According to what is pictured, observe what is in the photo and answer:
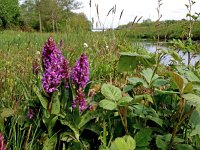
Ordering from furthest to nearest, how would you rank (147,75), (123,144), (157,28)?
1. (157,28)
2. (147,75)
3. (123,144)

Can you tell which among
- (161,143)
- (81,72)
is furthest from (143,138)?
(81,72)

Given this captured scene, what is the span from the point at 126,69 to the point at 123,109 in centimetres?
23

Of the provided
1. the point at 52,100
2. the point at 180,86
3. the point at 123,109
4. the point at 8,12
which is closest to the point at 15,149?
the point at 52,100

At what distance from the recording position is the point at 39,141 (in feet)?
5.73

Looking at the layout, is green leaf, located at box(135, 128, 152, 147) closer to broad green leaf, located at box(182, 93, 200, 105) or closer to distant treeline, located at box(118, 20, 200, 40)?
broad green leaf, located at box(182, 93, 200, 105)

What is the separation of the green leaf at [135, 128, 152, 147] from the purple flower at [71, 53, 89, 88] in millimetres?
400

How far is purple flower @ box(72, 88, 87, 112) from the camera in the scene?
5.44 ft

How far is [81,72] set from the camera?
1.64 meters

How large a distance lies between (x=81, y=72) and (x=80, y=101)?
159 mm

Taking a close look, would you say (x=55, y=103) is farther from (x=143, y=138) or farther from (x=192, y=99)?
(x=192, y=99)

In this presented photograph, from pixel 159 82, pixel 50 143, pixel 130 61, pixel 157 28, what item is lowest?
pixel 50 143

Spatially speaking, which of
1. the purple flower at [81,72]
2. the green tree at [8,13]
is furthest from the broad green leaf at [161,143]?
the green tree at [8,13]

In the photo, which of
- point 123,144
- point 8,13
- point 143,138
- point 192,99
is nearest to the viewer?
point 192,99

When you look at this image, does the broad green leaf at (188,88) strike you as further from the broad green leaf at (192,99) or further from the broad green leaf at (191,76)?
the broad green leaf at (191,76)
